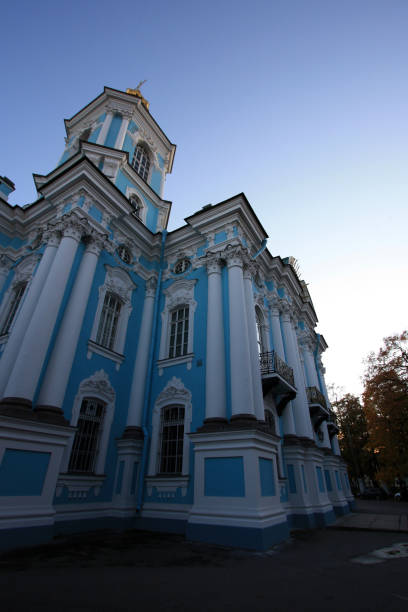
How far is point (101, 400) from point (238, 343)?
4.68 m

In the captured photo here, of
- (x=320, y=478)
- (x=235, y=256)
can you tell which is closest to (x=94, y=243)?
(x=235, y=256)

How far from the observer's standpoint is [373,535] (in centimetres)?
916

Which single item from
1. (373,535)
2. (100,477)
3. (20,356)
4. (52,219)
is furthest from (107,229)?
(373,535)

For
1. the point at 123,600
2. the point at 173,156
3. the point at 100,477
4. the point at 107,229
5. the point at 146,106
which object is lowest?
the point at 123,600

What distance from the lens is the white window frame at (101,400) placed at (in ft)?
30.1

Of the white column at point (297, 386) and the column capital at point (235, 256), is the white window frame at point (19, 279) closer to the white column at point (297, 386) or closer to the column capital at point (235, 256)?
the column capital at point (235, 256)

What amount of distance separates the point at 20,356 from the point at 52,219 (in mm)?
5865

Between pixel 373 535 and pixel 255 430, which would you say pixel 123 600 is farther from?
pixel 373 535

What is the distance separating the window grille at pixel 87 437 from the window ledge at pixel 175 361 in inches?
92.6

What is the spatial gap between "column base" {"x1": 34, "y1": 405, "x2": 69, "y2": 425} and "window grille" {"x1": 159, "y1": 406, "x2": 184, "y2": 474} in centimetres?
362

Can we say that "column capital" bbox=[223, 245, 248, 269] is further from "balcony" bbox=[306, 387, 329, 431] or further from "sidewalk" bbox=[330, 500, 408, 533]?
"sidewalk" bbox=[330, 500, 408, 533]

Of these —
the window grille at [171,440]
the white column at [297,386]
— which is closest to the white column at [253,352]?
the window grille at [171,440]

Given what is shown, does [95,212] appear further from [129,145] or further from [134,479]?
[134,479]

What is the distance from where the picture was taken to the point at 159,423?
10.6m
